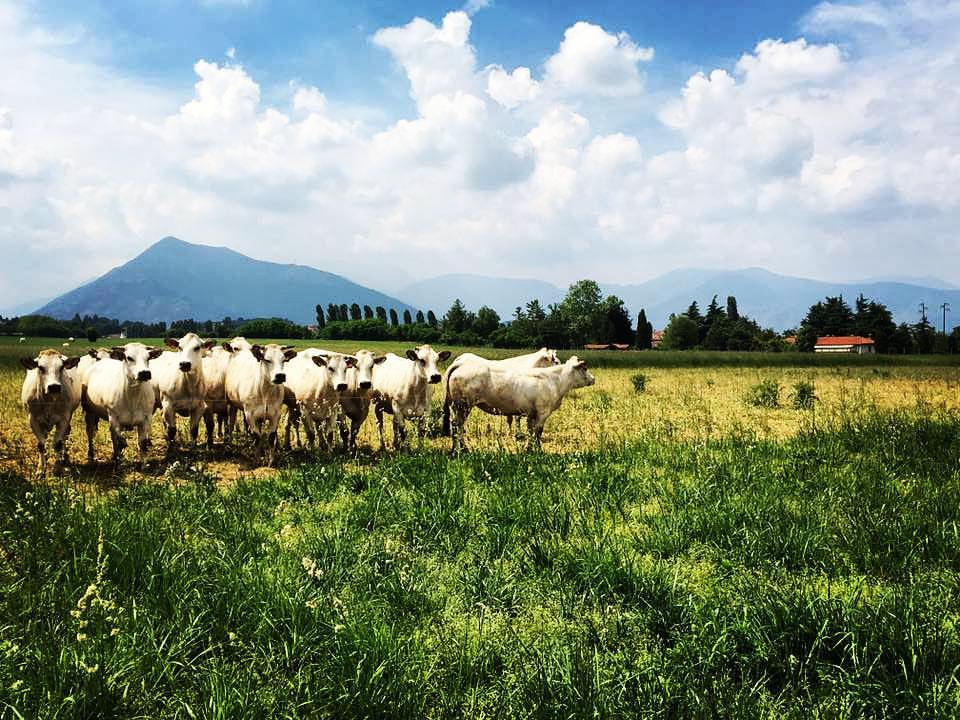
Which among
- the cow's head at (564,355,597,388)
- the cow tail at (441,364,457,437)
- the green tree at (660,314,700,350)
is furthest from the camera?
the green tree at (660,314,700,350)

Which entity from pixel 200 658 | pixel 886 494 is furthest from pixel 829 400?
pixel 200 658

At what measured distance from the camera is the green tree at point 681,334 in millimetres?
124812

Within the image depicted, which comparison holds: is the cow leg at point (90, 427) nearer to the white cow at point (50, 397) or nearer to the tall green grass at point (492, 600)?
the white cow at point (50, 397)

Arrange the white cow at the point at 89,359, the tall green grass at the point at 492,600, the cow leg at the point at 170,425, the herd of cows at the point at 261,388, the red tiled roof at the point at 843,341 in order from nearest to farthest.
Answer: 1. the tall green grass at the point at 492,600
2. the herd of cows at the point at 261,388
3. the cow leg at the point at 170,425
4. the white cow at the point at 89,359
5. the red tiled roof at the point at 843,341

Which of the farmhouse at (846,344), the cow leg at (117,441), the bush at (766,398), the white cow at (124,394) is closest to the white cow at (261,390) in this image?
the white cow at (124,394)

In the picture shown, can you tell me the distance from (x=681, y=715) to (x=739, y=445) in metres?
8.21

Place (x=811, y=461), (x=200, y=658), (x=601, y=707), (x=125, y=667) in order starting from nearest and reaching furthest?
1. (x=601, y=707)
2. (x=125, y=667)
3. (x=200, y=658)
4. (x=811, y=461)

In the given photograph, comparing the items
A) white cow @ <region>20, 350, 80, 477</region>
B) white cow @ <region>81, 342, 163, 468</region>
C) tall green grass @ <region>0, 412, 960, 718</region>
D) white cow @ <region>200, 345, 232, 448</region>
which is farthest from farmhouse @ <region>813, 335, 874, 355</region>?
white cow @ <region>20, 350, 80, 477</region>

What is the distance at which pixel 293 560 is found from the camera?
536cm

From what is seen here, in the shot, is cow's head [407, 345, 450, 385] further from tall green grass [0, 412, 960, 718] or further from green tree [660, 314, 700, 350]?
green tree [660, 314, 700, 350]

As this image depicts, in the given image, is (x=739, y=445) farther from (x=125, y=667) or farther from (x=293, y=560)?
(x=125, y=667)

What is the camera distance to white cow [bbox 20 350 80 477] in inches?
446

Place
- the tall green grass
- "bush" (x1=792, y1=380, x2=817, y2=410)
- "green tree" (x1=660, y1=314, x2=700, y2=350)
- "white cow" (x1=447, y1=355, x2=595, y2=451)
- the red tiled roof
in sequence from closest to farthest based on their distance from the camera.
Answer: the tall green grass, "white cow" (x1=447, y1=355, x2=595, y2=451), "bush" (x1=792, y1=380, x2=817, y2=410), the red tiled roof, "green tree" (x1=660, y1=314, x2=700, y2=350)

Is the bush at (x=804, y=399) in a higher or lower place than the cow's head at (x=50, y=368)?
lower
